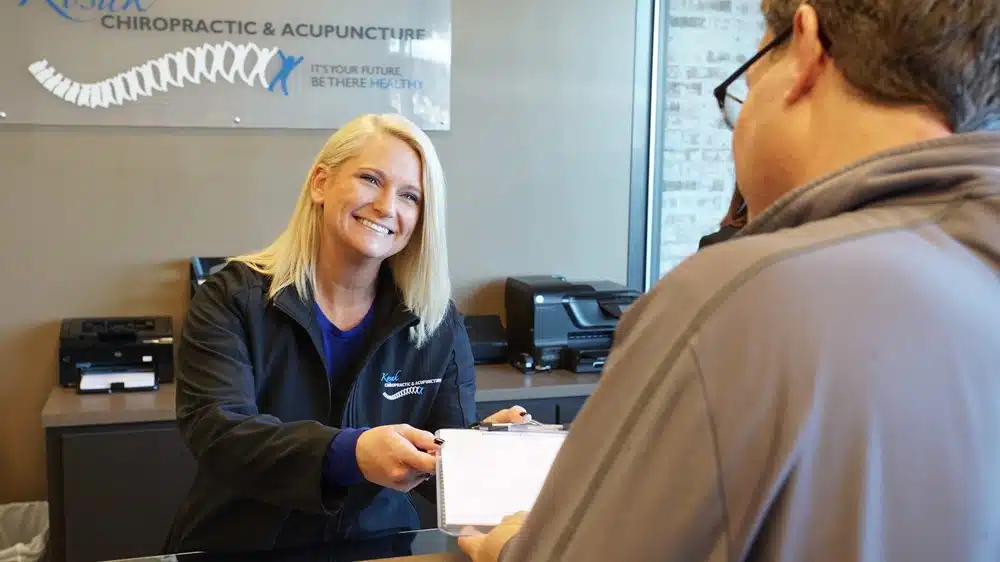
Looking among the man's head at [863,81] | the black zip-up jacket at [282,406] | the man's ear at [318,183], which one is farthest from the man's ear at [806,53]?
the man's ear at [318,183]

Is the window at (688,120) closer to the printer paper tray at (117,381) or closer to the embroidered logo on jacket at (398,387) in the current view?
the printer paper tray at (117,381)

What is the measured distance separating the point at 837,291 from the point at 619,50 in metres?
3.20

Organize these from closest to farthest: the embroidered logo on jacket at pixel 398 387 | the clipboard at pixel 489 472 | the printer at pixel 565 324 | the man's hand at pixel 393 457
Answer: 1. the clipboard at pixel 489 472
2. the man's hand at pixel 393 457
3. the embroidered logo on jacket at pixel 398 387
4. the printer at pixel 565 324

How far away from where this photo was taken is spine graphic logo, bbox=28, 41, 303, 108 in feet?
9.73

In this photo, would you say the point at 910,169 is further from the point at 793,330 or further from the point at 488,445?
the point at 488,445

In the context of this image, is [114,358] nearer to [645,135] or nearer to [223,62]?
[223,62]

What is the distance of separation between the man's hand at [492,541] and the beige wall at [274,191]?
2296 mm

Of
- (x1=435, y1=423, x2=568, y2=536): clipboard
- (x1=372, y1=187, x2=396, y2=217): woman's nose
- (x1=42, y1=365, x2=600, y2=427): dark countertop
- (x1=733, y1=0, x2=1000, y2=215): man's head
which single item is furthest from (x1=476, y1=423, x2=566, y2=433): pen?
(x1=42, y1=365, x2=600, y2=427): dark countertop

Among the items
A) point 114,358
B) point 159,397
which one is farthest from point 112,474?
point 114,358

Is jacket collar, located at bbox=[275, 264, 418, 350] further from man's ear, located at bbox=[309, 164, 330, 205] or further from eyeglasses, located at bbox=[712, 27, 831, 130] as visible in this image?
eyeglasses, located at bbox=[712, 27, 831, 130]

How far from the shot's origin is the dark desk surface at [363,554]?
4.16 ft

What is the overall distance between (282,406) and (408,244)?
0.43m

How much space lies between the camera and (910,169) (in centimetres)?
63

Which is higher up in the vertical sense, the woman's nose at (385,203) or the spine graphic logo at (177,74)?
the spine graphic logo at (177,74)
